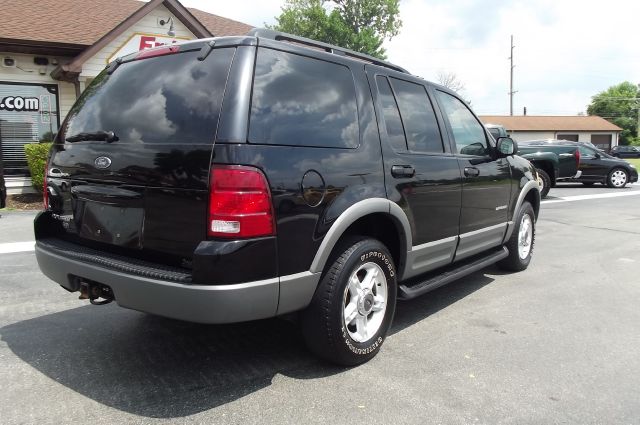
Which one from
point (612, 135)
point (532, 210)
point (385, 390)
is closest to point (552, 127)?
point (612, 135)

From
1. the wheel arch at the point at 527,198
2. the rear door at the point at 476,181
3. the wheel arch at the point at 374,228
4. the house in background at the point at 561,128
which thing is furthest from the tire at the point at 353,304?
the house in background at the point at 561,128

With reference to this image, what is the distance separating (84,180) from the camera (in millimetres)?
3260

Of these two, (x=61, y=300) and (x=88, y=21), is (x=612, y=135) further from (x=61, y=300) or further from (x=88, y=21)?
(x=61, y=300)

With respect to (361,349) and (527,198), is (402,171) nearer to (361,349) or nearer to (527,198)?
(361,349)

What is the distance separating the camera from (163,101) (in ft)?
9.91

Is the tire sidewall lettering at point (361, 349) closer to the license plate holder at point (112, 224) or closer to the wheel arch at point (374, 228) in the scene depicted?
the wheel arch at point (374, 228)

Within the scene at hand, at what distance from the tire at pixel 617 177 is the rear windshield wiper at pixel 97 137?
18538 mm

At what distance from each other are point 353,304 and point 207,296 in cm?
107

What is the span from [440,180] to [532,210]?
2520 millimetres

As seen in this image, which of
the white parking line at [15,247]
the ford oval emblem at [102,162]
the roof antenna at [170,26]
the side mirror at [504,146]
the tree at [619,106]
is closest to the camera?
the ford oval emblem at [102,162]

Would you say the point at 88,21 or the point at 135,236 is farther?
the point at 88,21

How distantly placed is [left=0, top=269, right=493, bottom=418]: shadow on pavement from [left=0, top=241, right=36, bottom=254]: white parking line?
3.12 m

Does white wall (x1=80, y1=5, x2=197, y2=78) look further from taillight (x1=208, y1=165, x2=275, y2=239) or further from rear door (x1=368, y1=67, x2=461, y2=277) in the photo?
taillight (x1=208, y1=165, x2=275, y2=239)

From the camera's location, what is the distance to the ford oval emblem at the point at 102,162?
3.09 meters
